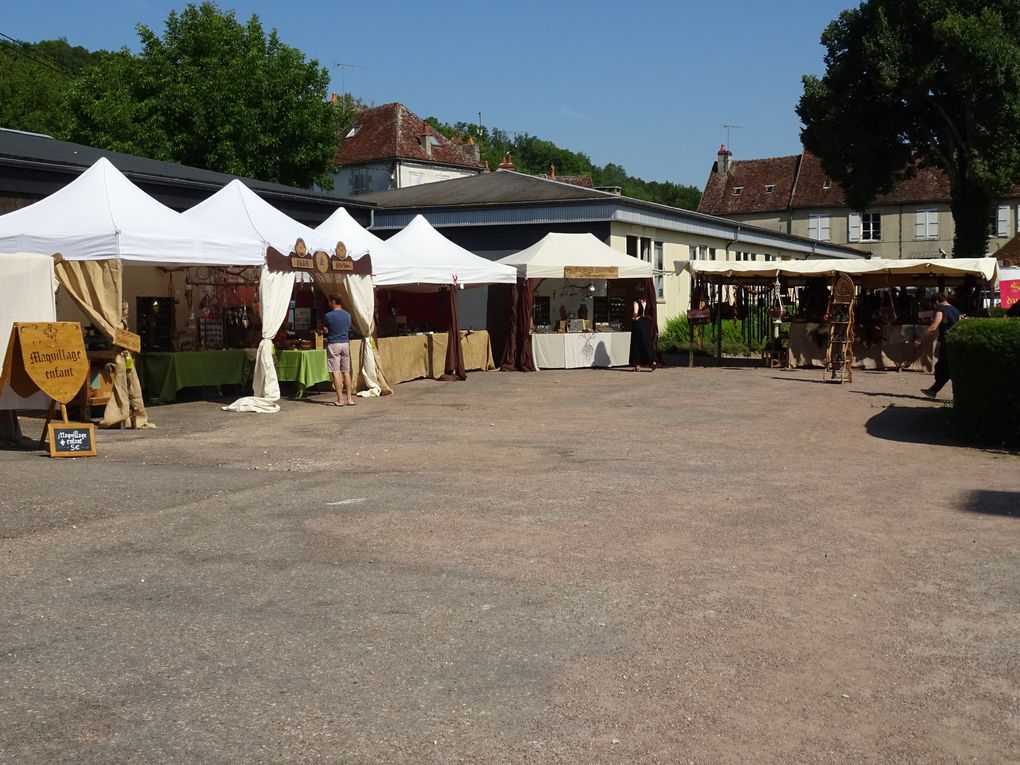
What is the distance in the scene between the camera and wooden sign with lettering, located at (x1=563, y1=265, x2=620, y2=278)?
25.6m

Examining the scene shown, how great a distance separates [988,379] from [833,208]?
5763cm

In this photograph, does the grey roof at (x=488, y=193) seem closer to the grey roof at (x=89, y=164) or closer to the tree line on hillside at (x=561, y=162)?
the grey roof at (x=89, y=164)

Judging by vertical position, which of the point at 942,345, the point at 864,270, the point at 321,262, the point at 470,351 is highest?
the point at 321,262

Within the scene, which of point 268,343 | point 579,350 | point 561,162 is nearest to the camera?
point 268,343

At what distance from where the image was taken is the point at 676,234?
119ft

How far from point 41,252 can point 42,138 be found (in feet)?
34.7

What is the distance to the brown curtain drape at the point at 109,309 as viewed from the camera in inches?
561

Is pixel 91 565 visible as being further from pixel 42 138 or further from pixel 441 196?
pixel 441 196

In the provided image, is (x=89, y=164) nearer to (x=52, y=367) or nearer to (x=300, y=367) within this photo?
(x=300, y=367)

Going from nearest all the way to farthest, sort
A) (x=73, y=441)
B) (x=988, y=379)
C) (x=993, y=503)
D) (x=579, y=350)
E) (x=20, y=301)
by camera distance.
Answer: (x=993, y=503)
(x=73, y=441)
(x=988, y=379)
(x=20, y=301)
(x=579, y=350)

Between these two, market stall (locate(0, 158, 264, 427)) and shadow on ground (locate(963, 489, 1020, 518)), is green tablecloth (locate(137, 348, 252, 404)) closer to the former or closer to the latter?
market stall (locate(0, 158, 264, 427))

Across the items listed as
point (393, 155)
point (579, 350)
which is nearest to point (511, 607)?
point (579, 350)

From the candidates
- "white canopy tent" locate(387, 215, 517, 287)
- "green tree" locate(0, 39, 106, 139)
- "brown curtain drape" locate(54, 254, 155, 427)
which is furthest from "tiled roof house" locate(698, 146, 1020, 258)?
"brown curtain drape" locate(54, 254, 155, 427)

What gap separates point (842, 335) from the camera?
24.4 meters
